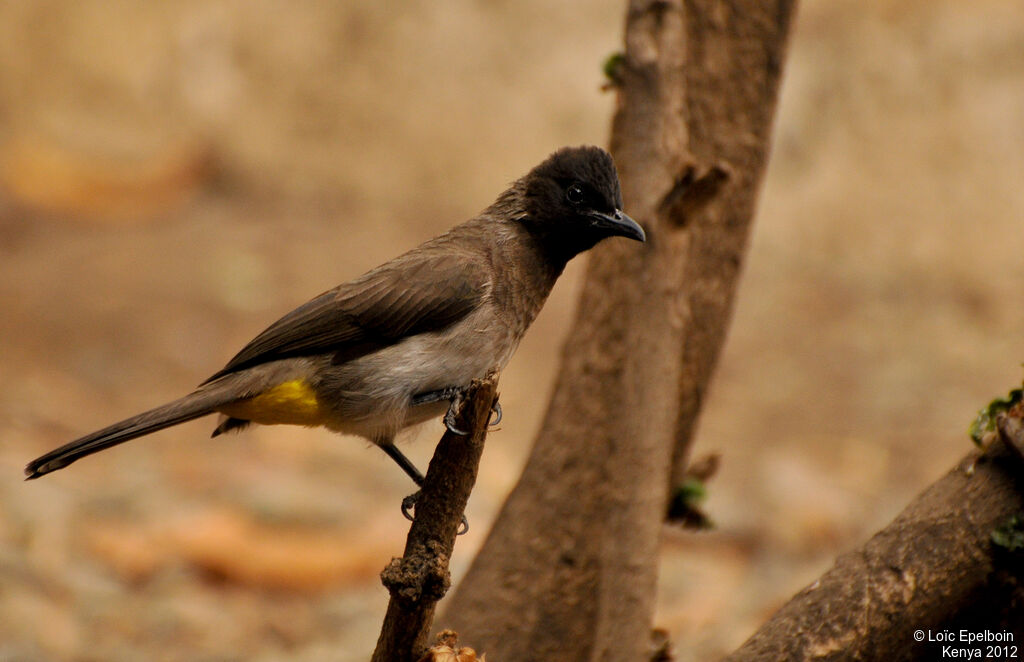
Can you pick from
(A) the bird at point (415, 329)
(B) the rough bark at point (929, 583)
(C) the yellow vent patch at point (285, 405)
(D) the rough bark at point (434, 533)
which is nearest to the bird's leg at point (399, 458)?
(A) the bird at point (415, 329)

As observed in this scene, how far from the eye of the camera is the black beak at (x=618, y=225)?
12.8ft

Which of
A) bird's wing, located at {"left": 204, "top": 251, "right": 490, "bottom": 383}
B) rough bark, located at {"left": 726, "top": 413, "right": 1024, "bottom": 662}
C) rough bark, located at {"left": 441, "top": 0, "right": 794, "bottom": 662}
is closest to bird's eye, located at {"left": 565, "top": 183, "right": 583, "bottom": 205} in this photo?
rough bark, located at {"left": 441, "top": 0, "right": 794, "bottom": 662}

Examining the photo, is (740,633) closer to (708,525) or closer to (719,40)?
(708,525)

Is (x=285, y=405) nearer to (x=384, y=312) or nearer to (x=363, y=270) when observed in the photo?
(x=384, y=312)

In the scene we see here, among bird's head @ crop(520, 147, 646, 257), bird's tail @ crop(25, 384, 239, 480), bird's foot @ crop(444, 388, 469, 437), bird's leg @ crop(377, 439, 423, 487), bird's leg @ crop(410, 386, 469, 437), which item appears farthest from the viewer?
bird's leg @ crop(377, 439, 423, 487)

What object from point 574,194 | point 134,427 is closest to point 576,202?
point 574,194

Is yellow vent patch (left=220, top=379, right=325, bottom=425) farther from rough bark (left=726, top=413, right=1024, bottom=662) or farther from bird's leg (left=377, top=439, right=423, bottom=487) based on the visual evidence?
rough bark (left=726, top=413, right=1024, bottom=662)

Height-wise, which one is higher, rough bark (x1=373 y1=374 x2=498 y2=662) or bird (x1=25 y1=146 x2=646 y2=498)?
bird (x1=25 y1=146 x2=646 y2=498)

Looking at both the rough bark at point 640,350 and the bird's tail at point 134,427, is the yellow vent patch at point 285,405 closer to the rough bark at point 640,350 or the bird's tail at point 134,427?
the bird's tail at point 134,427

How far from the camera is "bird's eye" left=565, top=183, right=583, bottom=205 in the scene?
404 cm

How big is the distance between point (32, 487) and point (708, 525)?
4.92 meters

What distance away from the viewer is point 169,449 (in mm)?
9203

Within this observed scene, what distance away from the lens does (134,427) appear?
3576mm

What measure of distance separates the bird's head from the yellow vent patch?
3.23 feet
